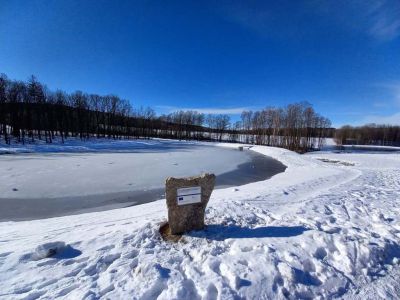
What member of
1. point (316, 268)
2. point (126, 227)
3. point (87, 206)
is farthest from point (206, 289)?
point (87, 206)

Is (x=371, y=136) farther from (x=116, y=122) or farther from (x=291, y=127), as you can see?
(x=116, y=122)

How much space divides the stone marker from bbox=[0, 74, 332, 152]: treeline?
42.0m

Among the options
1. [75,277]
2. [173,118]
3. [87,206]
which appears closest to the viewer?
[75,277]

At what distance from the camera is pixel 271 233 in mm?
4113

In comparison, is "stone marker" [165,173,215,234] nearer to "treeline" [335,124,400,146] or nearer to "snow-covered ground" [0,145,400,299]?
"snow-covered ground" [0,145,400,299]

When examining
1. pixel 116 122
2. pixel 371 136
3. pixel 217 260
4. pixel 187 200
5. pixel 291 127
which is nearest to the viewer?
pixel 217 260

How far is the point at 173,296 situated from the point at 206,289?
42cm

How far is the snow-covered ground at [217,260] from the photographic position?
2686mm

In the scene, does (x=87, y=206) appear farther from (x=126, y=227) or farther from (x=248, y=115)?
(x=248, y=115)

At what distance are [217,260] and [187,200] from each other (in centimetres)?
119

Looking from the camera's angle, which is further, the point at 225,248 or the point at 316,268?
the point at 225,248

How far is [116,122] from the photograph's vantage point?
225 ft

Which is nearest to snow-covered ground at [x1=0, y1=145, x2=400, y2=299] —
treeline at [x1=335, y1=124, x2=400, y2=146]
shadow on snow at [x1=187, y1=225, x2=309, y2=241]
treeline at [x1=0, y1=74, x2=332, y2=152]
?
shadow on snow at [x1=187, y1=225, x2=309, y2=241]

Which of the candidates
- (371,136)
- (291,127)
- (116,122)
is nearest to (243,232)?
(291,127)
